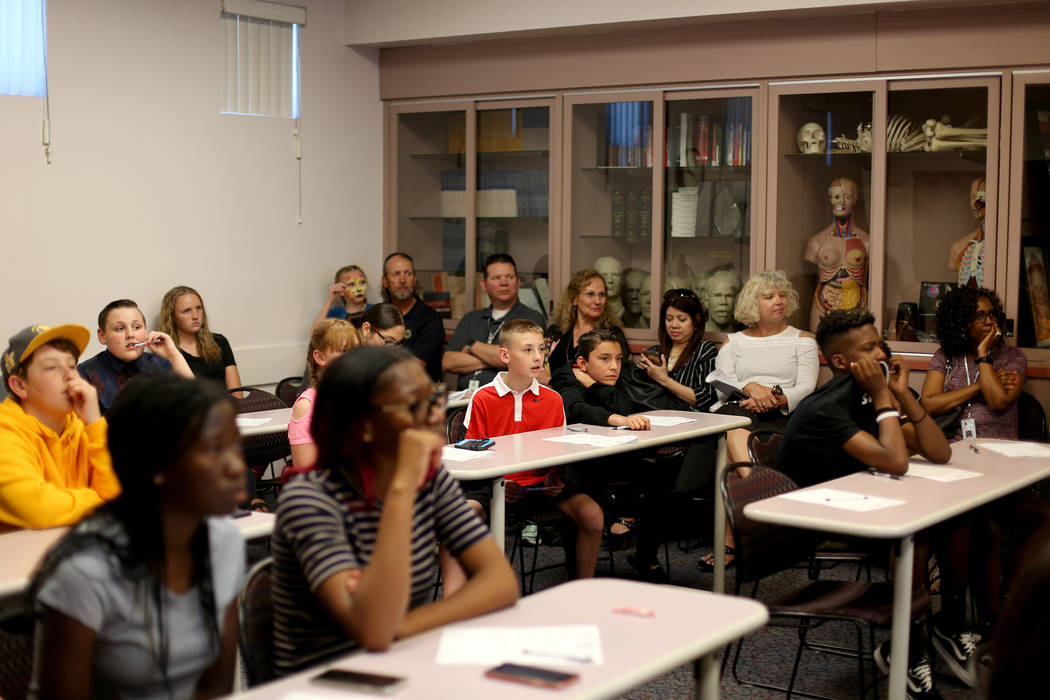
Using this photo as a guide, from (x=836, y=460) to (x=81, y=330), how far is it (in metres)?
2.53

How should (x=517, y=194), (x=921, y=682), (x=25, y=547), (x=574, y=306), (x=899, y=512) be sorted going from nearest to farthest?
1. (x=25, y=547)
2. (x=899, y=512)
3. (x=921, y=682)
4. (x=574, y=306)
5. (x=517, y=194)

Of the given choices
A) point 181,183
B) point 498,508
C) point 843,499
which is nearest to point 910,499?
point 843,499

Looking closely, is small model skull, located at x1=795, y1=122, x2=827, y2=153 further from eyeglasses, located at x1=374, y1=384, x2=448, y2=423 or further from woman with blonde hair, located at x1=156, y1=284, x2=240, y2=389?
eyeglasses, located at x1=374, y1=384, x2=448, y2=423

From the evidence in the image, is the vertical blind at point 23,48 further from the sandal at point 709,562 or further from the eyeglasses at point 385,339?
the sandal at point 709,562

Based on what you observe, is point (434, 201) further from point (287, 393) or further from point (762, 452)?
point (762, 452)

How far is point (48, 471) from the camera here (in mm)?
3047

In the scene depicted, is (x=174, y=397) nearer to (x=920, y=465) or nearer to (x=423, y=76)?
(x=920, y=465)

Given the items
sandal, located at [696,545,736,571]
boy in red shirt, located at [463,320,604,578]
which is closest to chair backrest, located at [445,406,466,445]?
boy in red shirt, located at [463,320,604,578]

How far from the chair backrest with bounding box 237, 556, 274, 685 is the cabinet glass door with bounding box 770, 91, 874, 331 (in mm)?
4679

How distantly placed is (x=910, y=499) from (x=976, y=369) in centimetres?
243

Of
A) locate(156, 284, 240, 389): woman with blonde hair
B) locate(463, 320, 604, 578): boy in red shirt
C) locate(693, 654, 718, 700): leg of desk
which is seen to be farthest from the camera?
locate(156, 284, 240, 389): woman with blonde hair

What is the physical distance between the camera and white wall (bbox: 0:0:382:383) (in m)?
5.65

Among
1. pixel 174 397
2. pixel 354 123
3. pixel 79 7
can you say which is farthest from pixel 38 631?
pixel 354 123

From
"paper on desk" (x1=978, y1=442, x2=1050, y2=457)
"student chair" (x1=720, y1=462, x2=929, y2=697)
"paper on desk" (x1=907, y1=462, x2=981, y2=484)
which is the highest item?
"paper on desk" (x1=978, y1=442, x2=1050, y2=457)
